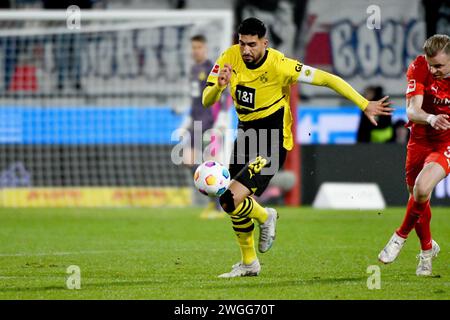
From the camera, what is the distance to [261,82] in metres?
8.45

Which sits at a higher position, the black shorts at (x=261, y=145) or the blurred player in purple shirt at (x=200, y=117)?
the black shorts at (x=261, y=145)

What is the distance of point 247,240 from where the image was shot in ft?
27.7

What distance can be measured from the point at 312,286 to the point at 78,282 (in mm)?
1731

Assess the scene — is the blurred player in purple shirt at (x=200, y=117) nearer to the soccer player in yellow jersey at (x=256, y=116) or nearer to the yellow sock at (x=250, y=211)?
the soccer player in yellow jersey at (x=256, y=116)

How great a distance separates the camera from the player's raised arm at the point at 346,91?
8.09m

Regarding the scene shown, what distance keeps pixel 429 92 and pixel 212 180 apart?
1900mm

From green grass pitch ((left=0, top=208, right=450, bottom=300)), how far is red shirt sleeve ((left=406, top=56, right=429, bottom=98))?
1468 millimetres

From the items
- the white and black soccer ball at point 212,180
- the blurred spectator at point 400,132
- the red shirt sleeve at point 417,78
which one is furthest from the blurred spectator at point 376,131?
the white and black soccer ball at point 212,180

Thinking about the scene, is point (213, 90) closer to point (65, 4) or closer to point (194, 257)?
point (194, 257)

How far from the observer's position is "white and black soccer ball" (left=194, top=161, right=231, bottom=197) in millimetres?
8023

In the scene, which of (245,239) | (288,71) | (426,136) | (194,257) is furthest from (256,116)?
(194,257)
